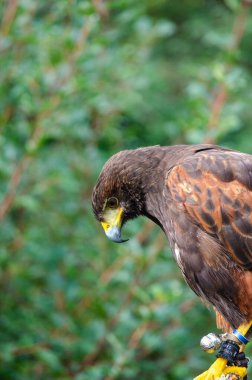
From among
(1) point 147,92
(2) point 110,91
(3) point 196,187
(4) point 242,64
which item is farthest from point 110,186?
(4) point 242,64

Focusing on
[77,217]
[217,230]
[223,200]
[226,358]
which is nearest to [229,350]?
[226,358]

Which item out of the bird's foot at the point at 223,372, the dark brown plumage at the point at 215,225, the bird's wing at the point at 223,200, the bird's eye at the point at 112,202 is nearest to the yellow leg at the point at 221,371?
the bird's foot at the point at 223,372

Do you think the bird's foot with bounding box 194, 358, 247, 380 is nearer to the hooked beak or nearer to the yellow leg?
the yellow leg

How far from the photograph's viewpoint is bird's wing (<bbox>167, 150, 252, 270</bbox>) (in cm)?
344

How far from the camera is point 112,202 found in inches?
153

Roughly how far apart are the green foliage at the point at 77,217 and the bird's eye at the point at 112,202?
0.80 meters

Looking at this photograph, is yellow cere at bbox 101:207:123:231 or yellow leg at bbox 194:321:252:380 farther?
yellow cere at bbox 101:207:123:231

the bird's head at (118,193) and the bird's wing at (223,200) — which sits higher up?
the bird's head at (118,193)

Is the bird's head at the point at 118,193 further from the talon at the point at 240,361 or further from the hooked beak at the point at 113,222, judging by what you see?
the talon at the point at 240,361

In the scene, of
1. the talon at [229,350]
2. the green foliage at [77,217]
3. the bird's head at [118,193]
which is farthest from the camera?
the green foliage at [77,217]

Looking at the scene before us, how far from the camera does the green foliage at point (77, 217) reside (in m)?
4.71

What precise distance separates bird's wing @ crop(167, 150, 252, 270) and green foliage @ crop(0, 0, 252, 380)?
111cm

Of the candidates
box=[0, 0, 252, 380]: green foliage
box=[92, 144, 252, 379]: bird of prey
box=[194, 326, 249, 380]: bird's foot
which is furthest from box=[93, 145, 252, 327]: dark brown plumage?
box=[0, 0, 252, 380]: green foliage

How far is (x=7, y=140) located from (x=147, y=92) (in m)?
4.84
